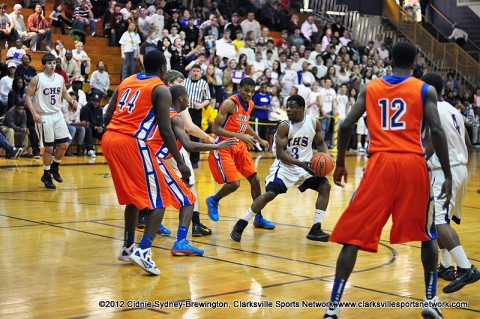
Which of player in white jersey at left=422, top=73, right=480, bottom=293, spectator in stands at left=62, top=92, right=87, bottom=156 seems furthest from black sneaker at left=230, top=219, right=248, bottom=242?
spectator in stands at left=62, top=92, right=87, bottom=156

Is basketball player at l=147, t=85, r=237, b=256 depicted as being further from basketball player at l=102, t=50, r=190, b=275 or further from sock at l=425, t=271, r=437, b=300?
sock at l=425, t=271, r=437, b=300

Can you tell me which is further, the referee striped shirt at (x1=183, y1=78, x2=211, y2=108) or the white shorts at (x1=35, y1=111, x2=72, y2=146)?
the referee striped shirt at (x1=183, y1=78, x2=211, y2=108)

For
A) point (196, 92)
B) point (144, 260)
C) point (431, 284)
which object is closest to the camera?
point (431, 284)

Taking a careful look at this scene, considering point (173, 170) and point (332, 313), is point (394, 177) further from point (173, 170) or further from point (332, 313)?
point (173, 170)

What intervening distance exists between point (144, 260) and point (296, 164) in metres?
2.59

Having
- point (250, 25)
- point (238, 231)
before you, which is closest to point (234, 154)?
point (238, 231)

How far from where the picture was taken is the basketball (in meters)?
8.63

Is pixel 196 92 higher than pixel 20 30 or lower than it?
lower

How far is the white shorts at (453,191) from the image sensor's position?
6.62 meters

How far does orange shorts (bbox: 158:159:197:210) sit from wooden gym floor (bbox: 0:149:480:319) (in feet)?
1.88

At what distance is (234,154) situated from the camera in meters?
9.65

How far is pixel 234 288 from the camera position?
6.39 m

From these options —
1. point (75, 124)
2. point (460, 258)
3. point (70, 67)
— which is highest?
point (460, 258)

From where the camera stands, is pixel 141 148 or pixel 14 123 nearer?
pixel 141 148
